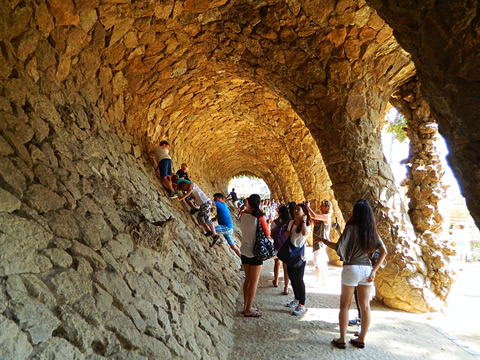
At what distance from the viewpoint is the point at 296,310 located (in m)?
3.91

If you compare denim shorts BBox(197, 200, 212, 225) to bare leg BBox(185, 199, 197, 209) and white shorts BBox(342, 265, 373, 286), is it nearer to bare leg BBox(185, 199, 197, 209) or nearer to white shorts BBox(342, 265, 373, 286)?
bare leg BBox(185, 199, 197, 209)

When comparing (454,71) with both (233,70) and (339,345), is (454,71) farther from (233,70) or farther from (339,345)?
(233,70)

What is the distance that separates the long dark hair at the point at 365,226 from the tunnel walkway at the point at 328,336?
106cm

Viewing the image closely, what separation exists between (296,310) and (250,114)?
6.43m

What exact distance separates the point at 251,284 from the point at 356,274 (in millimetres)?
1317

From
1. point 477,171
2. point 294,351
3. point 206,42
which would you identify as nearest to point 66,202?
point 294,351

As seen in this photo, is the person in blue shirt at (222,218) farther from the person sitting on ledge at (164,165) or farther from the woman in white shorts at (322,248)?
the woman in white shorts at (322,248)

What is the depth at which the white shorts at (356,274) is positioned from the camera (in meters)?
2.94

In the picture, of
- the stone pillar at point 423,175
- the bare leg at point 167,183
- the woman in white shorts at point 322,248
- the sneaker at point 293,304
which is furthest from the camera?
the bare leg at point 167,183

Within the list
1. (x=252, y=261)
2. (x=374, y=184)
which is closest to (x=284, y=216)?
(x=252, y=261)

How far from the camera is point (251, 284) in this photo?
3732mm

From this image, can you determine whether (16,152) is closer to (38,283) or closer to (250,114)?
(38,283)

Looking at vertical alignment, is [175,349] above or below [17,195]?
below

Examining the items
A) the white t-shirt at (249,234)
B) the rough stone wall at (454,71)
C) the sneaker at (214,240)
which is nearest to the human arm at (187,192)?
the sneaker at (214,240)
